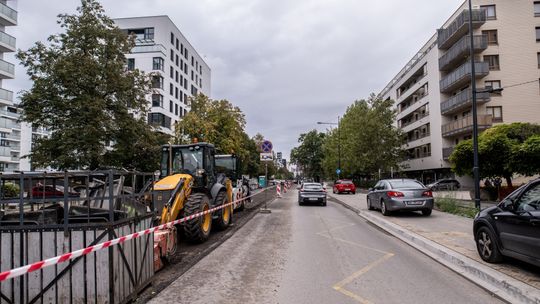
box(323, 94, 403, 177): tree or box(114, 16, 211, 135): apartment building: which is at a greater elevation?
box(114, 16, 211, 135): apartment building

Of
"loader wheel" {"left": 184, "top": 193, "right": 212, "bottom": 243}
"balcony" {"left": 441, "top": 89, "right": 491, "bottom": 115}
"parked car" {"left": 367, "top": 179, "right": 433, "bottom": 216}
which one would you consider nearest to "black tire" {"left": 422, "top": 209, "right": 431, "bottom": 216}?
"parked car" {"left": 367, "top": 179, "right": 433, "bottom": 216}

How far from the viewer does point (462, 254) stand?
288 inches

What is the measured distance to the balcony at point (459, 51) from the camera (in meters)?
35.8

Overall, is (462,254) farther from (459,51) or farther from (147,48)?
(147,48)

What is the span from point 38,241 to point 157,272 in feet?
7.70

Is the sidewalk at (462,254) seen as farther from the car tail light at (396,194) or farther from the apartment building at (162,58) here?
the apartment building at (162,58)

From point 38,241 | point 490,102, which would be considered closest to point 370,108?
point 490,102

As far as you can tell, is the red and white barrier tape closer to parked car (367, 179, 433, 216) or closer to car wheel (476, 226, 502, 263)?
→ car wheel (476, 226, 502, 263)

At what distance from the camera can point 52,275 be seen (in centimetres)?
455

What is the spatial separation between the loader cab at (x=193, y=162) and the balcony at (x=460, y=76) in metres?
31.8

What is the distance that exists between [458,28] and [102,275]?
40.9m

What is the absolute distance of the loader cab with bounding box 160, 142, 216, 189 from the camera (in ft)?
36.2

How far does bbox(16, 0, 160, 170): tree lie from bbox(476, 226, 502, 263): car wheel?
619 inches

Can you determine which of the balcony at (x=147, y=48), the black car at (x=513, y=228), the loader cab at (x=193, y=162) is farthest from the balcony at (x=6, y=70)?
the black car at (x=513, y=228)
